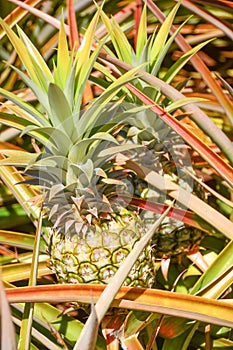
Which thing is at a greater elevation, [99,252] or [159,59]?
[159,59]

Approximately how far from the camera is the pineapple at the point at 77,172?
84cm

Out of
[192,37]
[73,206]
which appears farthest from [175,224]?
[192,37]

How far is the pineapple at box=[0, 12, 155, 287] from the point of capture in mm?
842

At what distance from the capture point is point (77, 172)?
87 centimetres

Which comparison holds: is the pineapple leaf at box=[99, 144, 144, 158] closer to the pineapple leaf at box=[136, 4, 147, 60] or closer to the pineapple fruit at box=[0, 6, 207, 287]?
the pineapple fruit at box=[0, 6, 207, 287]

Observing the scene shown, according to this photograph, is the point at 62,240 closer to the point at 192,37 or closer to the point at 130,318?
the point at 130,318

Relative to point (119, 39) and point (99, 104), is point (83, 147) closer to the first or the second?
point (99, 104)

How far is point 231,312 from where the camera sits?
0.76 m

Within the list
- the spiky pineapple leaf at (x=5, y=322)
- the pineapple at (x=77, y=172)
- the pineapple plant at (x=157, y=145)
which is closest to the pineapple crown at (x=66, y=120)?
the pineapple at (x=77, y=172)

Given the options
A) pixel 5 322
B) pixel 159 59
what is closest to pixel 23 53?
pixel 159 59

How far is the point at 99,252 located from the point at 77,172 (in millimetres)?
131

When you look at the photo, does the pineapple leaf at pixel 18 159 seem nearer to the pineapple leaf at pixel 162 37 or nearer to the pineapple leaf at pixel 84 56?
the pineapple leaf at pixel 84 56

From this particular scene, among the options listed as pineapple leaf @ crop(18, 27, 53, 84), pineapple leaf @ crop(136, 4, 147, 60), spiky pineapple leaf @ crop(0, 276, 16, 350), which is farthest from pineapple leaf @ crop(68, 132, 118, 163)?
spiky pineapple leaf @ crop(0, 276, 16, 350)

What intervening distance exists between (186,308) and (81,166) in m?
0.27
